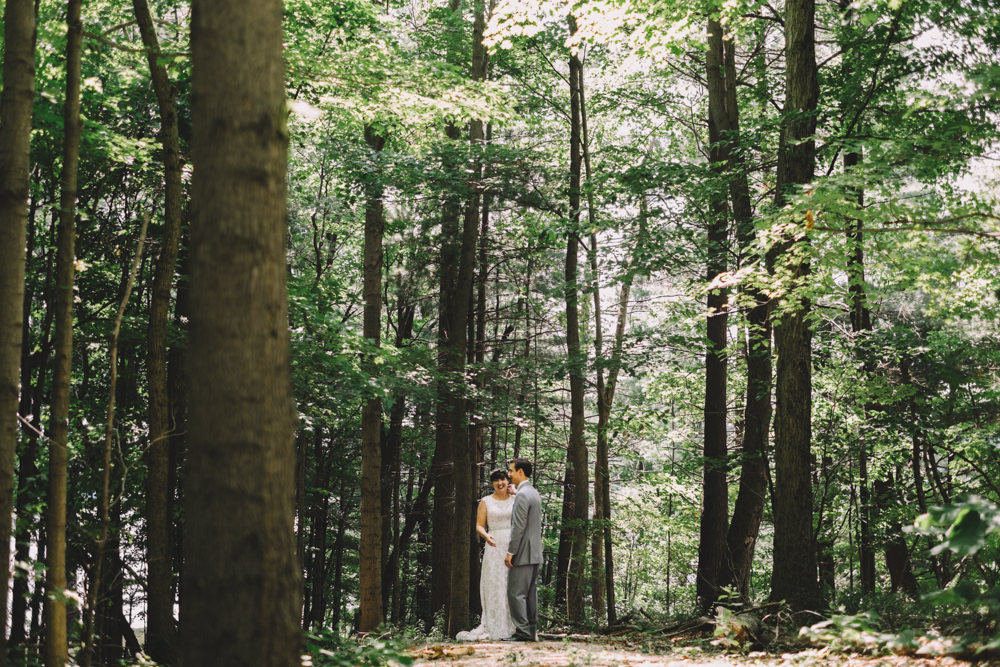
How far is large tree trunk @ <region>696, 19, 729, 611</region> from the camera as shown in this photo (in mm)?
12625

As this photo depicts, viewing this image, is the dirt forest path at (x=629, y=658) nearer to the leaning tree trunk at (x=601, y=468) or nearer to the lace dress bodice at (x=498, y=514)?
the lace dress bodice at (x=498, y=514)

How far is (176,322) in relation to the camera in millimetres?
9914

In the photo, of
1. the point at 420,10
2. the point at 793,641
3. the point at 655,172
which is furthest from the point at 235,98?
the point at 420,10

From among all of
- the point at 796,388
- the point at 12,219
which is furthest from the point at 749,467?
the point at 12,219

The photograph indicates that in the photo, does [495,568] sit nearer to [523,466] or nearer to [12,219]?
[523,466]

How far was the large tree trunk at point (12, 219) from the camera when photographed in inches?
181

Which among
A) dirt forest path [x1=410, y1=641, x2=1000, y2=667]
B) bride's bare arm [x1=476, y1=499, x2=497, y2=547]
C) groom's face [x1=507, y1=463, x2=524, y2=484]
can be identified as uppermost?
groom's face [x1=507, y1=463, x2=524, y2=484]

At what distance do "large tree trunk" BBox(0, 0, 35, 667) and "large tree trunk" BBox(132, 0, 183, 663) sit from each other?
2794mm

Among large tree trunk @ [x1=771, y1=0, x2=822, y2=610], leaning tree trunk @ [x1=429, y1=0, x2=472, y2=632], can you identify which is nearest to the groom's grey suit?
large tree trunk @ [x1=771, y1=0, x2=822, y2=610]

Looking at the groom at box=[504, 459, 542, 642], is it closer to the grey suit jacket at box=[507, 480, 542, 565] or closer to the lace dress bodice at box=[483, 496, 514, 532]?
the grey suit jacket at box=[507, 480, 542, 565]

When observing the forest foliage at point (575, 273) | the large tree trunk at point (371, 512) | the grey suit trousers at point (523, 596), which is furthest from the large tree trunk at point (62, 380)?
the large tree trunk at point (371, 512)

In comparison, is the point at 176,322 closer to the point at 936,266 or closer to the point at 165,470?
the point at 165,470

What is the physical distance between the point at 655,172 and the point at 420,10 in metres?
9.47

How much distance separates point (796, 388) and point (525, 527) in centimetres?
Answer: 332
